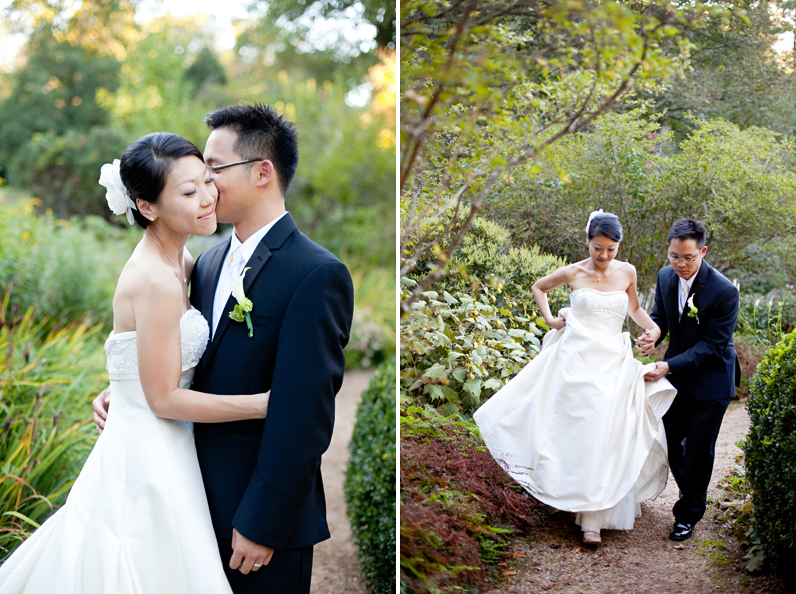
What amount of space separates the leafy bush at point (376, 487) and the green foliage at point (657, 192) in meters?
1.81

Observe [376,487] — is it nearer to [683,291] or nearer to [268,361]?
[268,361]

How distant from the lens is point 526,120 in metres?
1.86

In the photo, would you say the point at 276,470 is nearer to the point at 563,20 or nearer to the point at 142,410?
the point at 142,410

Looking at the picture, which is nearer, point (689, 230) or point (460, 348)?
point (689, 230)

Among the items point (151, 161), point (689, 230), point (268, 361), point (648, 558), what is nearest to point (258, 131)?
point (151, 161)

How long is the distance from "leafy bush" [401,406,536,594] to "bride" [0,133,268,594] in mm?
562

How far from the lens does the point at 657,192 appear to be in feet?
5.90

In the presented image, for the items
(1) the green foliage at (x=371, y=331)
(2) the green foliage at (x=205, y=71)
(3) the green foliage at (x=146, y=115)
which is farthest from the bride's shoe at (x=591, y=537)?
(2) the green foliage at (x=205, y=71)

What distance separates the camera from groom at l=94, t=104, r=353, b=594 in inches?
68.2

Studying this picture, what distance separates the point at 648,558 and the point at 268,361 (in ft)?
4.29

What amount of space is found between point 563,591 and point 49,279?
577 centimetres

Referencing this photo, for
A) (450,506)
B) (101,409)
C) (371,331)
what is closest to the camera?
(450,506)

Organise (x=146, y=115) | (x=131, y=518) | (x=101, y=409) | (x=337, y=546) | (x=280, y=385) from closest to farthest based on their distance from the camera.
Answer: (x=280, y=385) < (x=131, y=518) < (x=101, y=409) < (x=337, y=546) < (x=146, y=115)

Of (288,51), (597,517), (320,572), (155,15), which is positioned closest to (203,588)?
(597,517)
